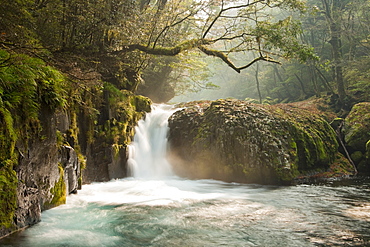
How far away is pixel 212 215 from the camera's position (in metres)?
5.82

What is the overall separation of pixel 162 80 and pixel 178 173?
11.1 meters

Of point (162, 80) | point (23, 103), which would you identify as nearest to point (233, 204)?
point (23, 103)

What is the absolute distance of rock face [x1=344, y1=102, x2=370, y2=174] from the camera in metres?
12.0

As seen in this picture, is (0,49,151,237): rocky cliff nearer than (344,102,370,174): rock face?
Yes

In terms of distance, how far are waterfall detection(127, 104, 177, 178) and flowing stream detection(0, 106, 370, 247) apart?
4.42 feet

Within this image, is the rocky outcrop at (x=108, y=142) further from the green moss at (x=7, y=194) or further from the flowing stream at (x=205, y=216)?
the green moss at (x=7, y=194)

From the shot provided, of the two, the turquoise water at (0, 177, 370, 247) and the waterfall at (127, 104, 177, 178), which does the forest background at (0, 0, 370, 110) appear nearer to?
the waterfall at (127, 104, 177, 178)

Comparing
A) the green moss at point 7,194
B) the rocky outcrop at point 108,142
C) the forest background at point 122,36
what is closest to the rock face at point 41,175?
the green moss at point 7,194

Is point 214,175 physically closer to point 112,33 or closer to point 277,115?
point 277,115

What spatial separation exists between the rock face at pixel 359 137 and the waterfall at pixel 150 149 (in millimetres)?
9035

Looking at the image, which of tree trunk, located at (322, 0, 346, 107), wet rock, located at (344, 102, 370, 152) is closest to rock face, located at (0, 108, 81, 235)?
wet rock, located at (344, 102, 370, 152)

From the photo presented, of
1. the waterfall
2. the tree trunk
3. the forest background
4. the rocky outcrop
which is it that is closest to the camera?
the forest background

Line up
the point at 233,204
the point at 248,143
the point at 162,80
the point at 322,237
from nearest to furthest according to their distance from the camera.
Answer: the point at 322,237 → the point at 233,204 → the point at 248,143 → the point at 162,80

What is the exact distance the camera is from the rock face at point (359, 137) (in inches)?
472
